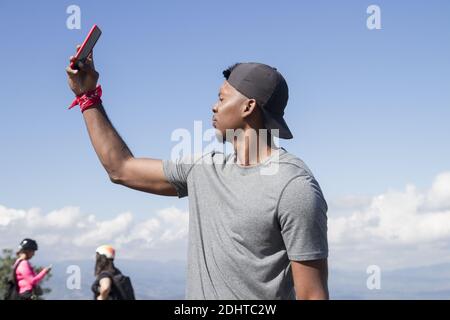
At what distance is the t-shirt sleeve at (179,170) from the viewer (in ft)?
11.4

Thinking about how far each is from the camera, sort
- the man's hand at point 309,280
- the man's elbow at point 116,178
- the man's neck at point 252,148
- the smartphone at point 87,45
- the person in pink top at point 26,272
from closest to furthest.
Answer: the man's hand at point 309,280, the man's neck at point 252,148, the smartphone at point 87,45, the man's elbow at point 116,178, the person in pink top at point 26,272

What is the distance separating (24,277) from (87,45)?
975 centimetres

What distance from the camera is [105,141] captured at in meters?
3.51

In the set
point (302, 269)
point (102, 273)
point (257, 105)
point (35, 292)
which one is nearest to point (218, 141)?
point (257, 105)

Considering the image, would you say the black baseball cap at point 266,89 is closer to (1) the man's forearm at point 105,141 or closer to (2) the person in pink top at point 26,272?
(1) the man's forearm at point 105,141

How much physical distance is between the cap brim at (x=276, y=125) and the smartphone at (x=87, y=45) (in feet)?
3.13

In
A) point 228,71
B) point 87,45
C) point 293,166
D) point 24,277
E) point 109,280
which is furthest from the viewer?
point 24,277

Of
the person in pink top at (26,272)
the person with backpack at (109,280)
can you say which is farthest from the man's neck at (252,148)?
the person in pink top at (26,272)

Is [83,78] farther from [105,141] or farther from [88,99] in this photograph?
[105,141]

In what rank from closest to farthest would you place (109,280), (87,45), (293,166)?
(293,166) → (87,45) → (109,280)

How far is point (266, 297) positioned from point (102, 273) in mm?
7265

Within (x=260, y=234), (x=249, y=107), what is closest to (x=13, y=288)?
(x=249, y=107)
